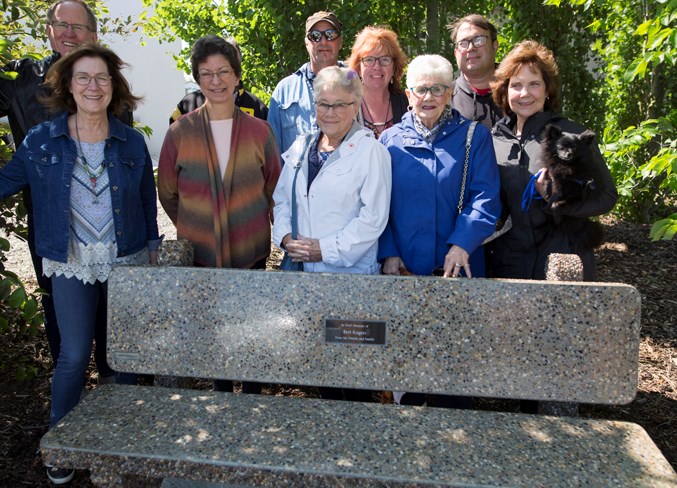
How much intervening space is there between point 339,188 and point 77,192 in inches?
54.8

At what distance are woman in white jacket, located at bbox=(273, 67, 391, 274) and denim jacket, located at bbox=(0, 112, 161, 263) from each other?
88cm

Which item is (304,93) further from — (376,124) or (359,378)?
(359,378)

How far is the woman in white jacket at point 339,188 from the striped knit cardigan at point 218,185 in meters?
0.28

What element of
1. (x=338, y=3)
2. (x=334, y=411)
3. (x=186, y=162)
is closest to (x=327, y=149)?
(x=186, y=162)

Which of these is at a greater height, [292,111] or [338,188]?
[292,111]

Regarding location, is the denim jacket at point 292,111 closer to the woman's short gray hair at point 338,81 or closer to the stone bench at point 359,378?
the woman's short gray hair at point 338,81

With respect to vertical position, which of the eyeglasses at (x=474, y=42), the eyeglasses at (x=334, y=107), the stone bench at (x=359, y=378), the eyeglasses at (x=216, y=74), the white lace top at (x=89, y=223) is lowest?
the stone bench at (x=359, y=378)

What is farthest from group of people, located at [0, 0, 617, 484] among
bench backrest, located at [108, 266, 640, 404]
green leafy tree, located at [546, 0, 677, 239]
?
green leafy tree, located at [546, 0, 677, 239]

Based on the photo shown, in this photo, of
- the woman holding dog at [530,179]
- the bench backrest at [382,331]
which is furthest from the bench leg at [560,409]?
the woman holding dog at [530,179]

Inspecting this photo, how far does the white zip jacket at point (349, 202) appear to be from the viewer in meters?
3.20

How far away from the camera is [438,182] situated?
3.25 m

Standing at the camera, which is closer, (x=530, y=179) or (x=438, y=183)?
(x=438, y=183)

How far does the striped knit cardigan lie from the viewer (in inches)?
136

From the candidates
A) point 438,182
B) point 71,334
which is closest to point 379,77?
point 438,182
